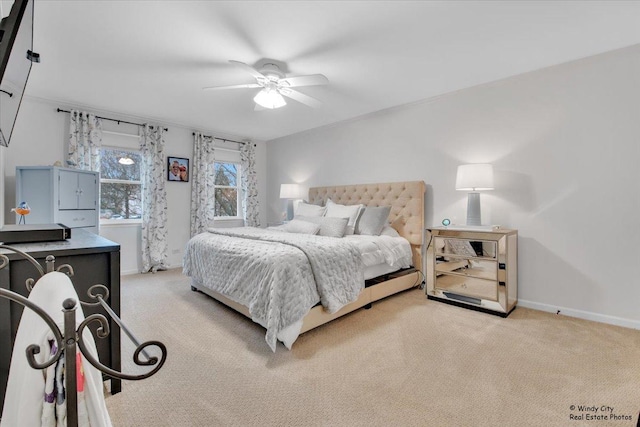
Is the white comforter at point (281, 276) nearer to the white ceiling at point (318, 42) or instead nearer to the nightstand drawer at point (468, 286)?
the nightstand drawer at point (468, 286)

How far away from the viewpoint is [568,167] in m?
2.85

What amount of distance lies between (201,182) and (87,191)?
169 centimetres

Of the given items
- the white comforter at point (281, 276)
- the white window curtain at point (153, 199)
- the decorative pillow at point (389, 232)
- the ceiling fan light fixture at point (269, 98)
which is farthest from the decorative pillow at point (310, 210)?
the white window curtain at point (153, 199)

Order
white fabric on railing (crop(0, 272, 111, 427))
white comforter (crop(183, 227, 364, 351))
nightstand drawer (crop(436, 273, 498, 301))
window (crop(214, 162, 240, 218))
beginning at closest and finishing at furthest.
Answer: white fabric on railing (crop(0, 272, 111, 427)), white comforter (crop(183, 227, 364, 351)), nightstand drawer (crop(436, 273, 498, 301)), window (crop(214, 162, 240, 218))

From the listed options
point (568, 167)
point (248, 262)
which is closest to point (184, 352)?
point (248, 262)

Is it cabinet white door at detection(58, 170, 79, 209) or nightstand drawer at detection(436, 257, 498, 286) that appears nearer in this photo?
nightstand drawer at detection(436, 257, 498, 286)

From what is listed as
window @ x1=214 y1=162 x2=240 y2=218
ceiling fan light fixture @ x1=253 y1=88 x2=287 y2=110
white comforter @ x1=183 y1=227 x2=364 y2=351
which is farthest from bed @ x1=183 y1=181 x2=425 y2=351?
window @ x1=214 y1=162 x2=240 y2=218

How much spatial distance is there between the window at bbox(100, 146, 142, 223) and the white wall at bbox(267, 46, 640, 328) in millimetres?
4382

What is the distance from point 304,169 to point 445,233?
3.06m

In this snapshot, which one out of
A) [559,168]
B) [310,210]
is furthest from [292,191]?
[559,168]

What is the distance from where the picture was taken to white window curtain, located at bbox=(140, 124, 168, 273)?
4645mm

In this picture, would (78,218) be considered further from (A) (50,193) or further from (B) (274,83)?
(B) (274,83)

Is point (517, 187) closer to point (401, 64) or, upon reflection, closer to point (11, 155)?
point (401, 64)

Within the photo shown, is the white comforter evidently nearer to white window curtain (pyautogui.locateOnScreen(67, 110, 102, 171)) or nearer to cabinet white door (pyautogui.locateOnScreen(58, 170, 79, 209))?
cabinet white door (pyautogui.locateOnScreen(58, 170, 79, 209))
